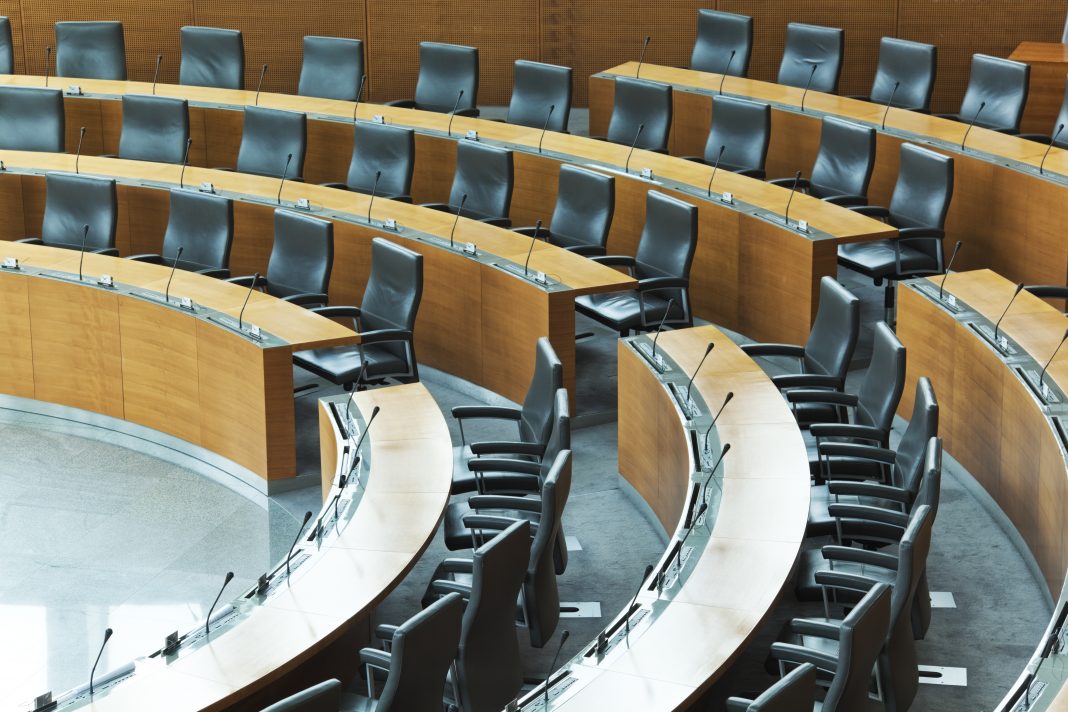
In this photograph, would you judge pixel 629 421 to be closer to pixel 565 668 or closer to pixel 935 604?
pixel 935 604

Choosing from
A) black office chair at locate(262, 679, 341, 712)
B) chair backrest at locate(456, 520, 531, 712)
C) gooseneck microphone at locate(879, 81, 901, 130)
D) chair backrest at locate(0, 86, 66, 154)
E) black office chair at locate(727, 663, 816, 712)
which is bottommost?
chair backrest at locate(456, 520, 531, 712)

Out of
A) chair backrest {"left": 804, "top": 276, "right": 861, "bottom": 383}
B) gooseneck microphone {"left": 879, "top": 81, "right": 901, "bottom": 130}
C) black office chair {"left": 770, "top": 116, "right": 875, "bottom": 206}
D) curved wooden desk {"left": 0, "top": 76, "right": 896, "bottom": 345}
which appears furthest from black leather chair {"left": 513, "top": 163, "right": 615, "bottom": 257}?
gooseneck microphone {"left": 879, "top": 81, "right": 901, "bottom": 130}

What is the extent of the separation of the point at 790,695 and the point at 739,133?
5882mm

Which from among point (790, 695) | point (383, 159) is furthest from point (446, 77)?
point (790, 695)

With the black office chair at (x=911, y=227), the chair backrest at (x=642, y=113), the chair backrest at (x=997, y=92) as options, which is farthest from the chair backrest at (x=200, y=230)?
the chair backrest at (x=997, y=92)

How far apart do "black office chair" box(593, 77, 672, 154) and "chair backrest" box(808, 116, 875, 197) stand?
104cm

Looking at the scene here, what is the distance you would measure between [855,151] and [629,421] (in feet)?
8.62

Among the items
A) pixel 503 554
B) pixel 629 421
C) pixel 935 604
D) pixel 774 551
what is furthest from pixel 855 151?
pixel 503 554

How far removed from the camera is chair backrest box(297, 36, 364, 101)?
1005cm

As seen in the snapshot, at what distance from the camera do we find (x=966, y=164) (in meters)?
7.93

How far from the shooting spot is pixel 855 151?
8.15m

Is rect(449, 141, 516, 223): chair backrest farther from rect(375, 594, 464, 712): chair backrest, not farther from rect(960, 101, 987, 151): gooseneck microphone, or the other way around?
rect(375, 594, 464, 712): chair backrest

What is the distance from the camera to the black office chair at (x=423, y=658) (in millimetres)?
3744

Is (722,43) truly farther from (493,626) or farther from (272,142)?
(493,626)
